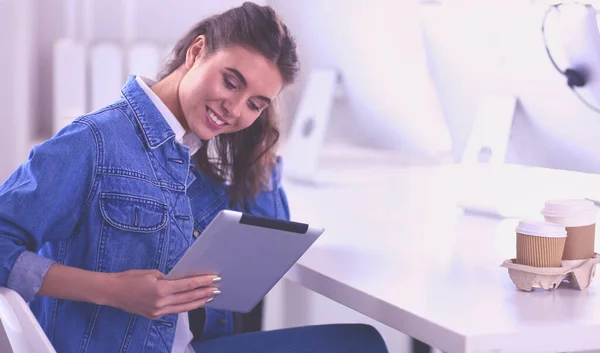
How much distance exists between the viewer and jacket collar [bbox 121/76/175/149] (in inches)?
43.8

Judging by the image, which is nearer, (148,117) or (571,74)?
(148,117)

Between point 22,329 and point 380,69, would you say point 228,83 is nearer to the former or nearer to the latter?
point 22,329

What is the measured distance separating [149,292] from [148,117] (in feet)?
0.87

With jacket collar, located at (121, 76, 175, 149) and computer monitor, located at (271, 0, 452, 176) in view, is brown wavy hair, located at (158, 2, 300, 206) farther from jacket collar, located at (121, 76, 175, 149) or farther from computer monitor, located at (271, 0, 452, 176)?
computer monitor, located at (271, 0, 452, 176)

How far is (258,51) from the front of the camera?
1171mm

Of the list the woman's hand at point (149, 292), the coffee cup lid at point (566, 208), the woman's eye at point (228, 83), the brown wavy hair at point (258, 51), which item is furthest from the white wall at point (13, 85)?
the coffee cup lid at point (566, 208)

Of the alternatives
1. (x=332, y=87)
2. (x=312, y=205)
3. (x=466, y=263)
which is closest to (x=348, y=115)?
(x=332, y=87)

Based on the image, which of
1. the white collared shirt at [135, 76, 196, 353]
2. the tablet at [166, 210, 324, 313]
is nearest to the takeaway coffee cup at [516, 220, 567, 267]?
the tablet at [166, 210, 324, 313]

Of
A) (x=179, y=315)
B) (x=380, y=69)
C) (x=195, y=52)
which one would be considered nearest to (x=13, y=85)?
(x=380, y=69)

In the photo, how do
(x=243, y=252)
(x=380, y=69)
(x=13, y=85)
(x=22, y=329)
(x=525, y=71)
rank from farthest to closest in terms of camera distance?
(x=13, y=85) < (x=380, y=69) < (x=525, y=71) < (x=243, y=252) < (x=22, y=329)

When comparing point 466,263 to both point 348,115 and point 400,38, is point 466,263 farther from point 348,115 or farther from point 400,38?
point 348,115

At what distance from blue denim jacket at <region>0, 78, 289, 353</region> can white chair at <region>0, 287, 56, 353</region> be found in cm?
5

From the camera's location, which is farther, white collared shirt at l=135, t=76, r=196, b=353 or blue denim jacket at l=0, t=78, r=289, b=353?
white collared shirt at l=135, t=76, r=196, b=353

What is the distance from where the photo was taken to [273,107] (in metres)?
1.42
